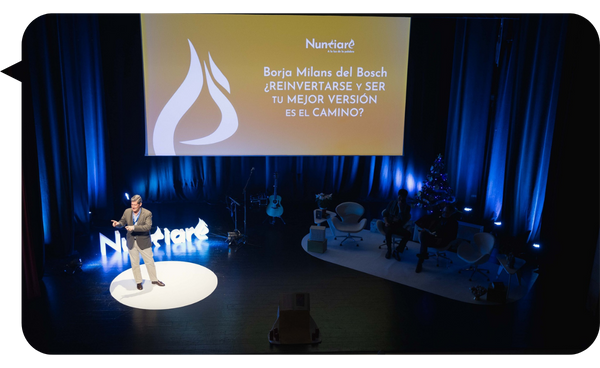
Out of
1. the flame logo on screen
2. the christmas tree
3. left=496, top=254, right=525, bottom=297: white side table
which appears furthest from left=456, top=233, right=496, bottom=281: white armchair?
the flame logo on screen

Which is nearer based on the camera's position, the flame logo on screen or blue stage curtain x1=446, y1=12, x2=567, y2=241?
blue stage curtain x1=446, y1=12, x2=567, y2=241

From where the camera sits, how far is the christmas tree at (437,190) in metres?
7.66

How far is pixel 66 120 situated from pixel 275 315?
422 centimetres

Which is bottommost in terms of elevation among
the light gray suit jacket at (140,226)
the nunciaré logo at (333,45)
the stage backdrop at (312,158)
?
the light gray suit jacket at (140,226)

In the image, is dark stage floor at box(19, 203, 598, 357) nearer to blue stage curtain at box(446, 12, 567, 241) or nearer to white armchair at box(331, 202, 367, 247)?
white armchair at box(331, 202, 367, 247)

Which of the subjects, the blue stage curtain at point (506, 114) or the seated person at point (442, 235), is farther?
the blue stage curtain at point (506, 114)

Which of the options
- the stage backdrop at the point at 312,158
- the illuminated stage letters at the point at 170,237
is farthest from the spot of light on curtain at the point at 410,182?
the illuminated stage letters at the point at 170,237

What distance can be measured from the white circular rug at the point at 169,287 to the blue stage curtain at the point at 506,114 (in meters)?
5.07

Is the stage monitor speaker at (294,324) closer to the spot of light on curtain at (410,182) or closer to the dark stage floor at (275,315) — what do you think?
the dark stage floor at (275,315)

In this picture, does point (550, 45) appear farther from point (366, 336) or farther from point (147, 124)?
point (147, 124)

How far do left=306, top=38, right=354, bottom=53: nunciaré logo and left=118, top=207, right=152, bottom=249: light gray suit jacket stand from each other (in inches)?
152

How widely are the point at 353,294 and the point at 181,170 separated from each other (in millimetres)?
5247

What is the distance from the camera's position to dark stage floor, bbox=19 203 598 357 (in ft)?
13.8

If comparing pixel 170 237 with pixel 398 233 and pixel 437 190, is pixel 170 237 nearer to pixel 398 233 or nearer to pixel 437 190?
pixel 398 233
